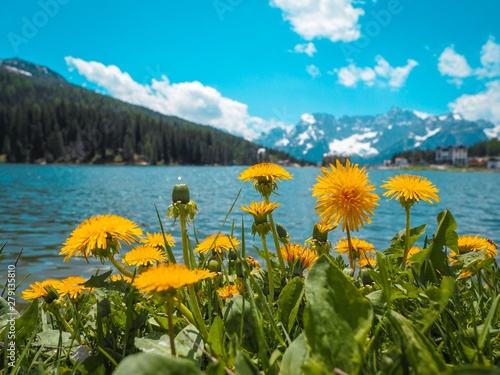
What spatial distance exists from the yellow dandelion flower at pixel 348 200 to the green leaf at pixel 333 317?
0.41 m

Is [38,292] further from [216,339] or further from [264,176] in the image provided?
[264,176]

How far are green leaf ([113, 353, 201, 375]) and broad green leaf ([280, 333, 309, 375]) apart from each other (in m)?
0.37

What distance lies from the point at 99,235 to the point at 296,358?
860 mm

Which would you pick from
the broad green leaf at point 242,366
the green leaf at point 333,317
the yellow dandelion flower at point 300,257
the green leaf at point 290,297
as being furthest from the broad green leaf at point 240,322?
the yellow dandelion flower at point 300,257

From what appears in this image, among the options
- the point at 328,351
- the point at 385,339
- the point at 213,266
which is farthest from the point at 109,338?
the point at 385,339

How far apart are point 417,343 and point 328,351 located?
253mm

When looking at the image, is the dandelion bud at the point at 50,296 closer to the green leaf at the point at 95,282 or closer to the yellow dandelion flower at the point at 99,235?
the green leaf at the point at 95,282

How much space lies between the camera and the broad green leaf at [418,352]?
37.7 inches

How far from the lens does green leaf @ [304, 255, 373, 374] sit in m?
1.10

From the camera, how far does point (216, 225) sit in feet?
57.2

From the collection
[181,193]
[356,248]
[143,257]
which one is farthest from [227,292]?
[356,248]

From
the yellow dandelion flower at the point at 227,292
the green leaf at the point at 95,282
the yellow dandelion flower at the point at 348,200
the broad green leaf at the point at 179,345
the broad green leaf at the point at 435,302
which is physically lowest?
the broad green leaf at the point at 179,345

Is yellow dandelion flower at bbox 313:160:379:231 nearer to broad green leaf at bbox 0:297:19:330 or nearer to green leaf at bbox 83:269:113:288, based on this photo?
green leaf at bbox 83:269:113:288

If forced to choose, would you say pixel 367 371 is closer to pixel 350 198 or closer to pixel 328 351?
pixel 328 351
